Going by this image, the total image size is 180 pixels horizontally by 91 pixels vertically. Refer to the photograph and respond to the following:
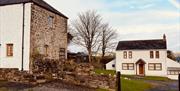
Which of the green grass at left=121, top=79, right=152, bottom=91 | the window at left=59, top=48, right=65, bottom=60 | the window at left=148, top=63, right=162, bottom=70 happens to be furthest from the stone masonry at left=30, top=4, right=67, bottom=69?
the window at left=148, top=63, right=162, bottom=70

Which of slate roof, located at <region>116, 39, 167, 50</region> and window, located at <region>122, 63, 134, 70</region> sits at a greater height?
slate roof, located at <region>116, 39, 167, 50</region>

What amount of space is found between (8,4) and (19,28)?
2.61 meters

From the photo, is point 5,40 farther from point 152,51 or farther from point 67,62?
point 152,51

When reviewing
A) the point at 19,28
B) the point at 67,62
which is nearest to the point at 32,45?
the point at 19,28

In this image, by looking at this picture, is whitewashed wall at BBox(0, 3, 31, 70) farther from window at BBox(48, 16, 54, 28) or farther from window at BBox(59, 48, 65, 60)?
window at BBox(59, 48, 65, 60)

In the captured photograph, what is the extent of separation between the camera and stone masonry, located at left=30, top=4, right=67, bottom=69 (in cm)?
2306

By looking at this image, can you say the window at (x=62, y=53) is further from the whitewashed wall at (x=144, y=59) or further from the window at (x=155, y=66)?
the window at (x=155, y=66)

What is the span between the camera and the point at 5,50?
2358cm

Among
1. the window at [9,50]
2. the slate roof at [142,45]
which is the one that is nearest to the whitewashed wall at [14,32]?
the window at [9,50]

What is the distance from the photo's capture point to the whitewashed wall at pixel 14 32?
74.2ft

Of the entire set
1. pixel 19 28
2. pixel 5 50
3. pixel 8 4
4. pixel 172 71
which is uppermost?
pixel 8 4

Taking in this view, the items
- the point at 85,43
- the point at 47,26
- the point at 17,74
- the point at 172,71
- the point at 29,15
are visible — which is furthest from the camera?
the point at 85,43

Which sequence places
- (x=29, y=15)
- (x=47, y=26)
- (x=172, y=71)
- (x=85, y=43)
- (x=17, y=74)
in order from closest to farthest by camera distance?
(x=17, y=74) → (x=29, y=15) → (x=47, y=26) → (x=172, y=71) → (x=85, y=43)

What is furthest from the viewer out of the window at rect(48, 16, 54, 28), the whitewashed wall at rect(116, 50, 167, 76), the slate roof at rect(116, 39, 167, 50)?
the slate roof at rect(116, 39, 167, 50)
